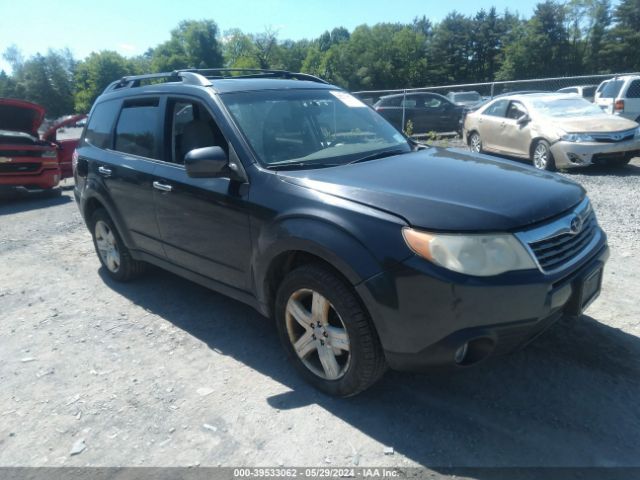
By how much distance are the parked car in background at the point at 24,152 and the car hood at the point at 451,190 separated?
9207mm

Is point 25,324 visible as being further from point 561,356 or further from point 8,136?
point 8,136

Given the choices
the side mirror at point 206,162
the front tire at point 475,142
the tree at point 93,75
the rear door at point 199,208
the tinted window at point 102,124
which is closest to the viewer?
the side mirror at point 206,162

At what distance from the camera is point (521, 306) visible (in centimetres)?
241

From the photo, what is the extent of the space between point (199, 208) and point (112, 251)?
6.46 ft

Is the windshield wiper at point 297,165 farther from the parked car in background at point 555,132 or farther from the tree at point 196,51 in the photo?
the tree at point 196,51

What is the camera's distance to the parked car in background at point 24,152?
33.0 ft

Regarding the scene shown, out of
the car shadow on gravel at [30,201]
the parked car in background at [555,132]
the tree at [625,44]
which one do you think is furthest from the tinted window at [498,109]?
the tree at [625,44]

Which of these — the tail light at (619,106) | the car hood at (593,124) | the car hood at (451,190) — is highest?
the car hood at (451,190)

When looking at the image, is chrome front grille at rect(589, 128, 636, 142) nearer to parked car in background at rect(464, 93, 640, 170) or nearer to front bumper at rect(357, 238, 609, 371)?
parked car in background at rect(464, 93, 640, 170)

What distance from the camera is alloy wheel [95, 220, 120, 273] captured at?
16.3 ft

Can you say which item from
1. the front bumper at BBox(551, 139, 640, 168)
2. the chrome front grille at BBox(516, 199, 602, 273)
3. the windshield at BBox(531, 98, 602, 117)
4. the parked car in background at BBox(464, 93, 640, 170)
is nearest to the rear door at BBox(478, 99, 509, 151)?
the parked car in background at BBox(464, 93, 640, 170)

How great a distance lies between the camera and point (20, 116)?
10.2 meters

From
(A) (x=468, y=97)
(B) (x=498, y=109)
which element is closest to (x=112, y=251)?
(B) (x=498, y=109)

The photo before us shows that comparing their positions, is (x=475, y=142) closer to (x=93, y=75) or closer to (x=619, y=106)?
(x=619, y=106)
